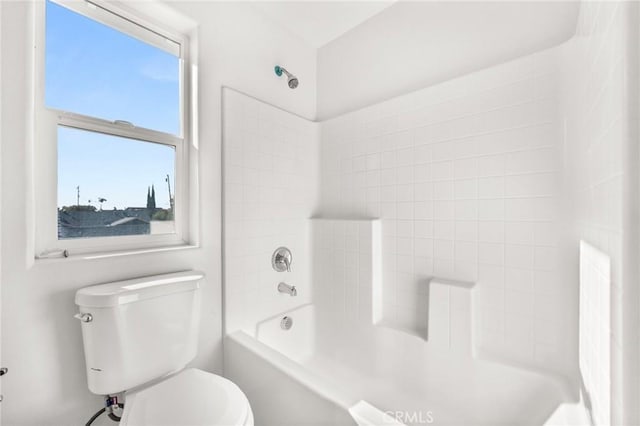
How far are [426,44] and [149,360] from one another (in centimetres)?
212

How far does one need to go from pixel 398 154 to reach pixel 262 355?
1330mm

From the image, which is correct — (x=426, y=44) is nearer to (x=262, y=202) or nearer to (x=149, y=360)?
(x=262, y=202)

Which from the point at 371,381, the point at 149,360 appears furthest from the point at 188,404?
the point at 371,381

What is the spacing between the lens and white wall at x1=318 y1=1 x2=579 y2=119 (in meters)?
1.27

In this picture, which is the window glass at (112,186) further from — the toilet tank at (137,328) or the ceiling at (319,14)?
the ceiling at (319,14)

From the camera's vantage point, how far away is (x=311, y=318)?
196 cm

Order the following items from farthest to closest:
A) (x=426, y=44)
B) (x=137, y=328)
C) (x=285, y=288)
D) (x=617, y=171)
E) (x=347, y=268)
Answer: (x=347, y=268), (x=285, y=288), (x=426, y=44), (x=137, y=328), (x=617, y=171)

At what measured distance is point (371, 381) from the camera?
163 cm

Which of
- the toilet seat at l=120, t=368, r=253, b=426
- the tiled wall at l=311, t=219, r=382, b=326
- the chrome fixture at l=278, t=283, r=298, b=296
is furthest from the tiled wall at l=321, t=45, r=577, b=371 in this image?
the toilet seat at l=120, t=368, r=253, b=426

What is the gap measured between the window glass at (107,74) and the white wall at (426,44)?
3.59 feet

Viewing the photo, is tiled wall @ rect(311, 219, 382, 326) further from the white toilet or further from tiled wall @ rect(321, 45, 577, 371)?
the white toilet

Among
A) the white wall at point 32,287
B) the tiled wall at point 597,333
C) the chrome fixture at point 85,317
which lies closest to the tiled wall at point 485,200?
the tiled wall at point 597,333

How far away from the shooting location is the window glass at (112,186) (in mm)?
1114

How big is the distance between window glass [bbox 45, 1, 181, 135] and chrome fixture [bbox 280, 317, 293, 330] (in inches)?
51.3
